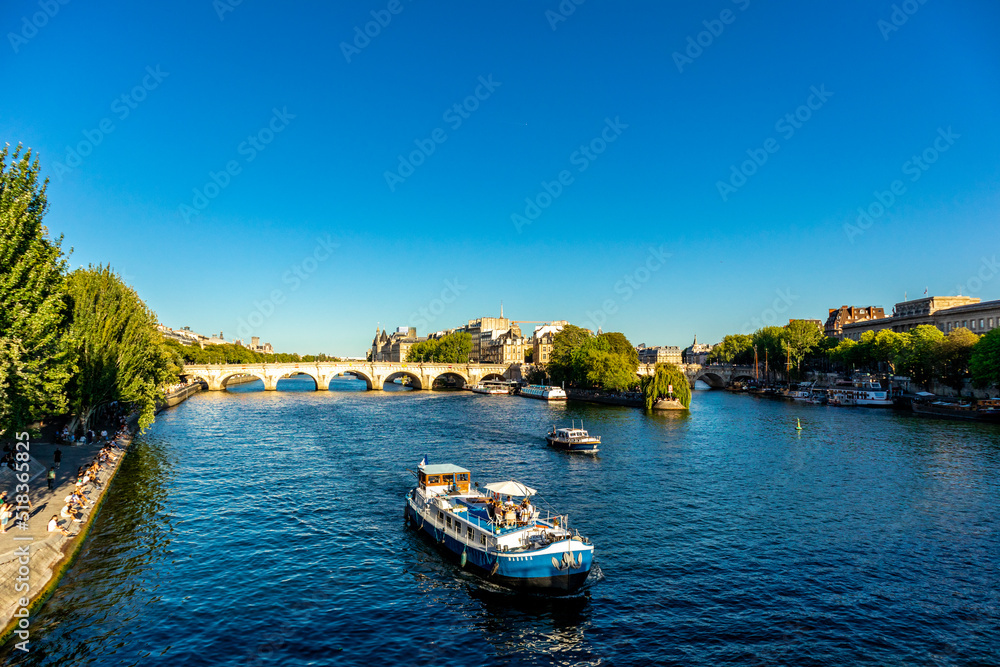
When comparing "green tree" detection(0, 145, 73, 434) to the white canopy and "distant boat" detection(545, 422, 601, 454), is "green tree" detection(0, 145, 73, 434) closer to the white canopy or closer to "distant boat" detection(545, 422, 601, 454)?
the white canopy

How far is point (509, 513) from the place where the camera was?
2872cm

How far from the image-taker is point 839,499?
41500mm

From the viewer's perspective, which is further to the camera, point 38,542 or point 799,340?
point 799,340

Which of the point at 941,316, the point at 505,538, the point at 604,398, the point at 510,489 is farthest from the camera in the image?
the point at 941,316

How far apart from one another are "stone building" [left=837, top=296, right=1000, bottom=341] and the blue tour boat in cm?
12026

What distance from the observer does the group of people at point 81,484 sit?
29766mm

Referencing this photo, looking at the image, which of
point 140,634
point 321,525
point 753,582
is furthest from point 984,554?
point 140,634

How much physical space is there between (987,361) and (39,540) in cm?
10839

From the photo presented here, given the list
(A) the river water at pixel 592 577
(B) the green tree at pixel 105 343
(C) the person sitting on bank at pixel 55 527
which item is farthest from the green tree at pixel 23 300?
(B) the green tree at pixel 105 343

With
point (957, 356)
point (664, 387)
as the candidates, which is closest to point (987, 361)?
point (957, 356)

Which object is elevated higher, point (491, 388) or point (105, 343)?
point (105, 343)

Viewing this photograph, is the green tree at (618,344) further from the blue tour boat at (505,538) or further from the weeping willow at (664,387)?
the blue tour boat at (505,538)

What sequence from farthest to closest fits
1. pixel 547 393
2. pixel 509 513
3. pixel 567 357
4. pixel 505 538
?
pixel 567 357 → pixel 547 393 → pixel 509 513 → pixel 505 538

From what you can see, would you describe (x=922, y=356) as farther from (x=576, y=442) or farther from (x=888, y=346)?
(x=576, y=442)
